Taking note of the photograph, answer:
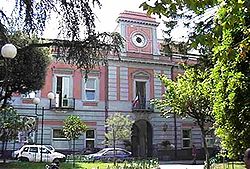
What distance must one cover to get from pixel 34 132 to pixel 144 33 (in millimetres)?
12447

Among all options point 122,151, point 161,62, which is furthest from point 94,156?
point 161,62

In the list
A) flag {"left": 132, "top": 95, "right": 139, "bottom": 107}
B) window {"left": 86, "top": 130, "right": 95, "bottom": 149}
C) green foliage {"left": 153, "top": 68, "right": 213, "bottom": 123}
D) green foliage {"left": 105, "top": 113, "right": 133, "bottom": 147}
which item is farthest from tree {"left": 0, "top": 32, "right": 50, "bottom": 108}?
flag {"left": 132, "top": 95, "right": 139, "bottom": 107}

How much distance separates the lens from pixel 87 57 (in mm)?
9836

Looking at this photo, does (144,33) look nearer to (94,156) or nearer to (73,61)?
(94,156)

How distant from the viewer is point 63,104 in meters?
31.3

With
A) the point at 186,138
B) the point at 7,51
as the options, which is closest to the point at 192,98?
the point at 7,51

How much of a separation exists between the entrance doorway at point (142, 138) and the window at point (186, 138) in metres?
3.00

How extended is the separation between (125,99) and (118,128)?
14.2 ft

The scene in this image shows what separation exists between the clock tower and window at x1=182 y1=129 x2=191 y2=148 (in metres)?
7.24

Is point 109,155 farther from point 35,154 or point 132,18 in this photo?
point 132,18

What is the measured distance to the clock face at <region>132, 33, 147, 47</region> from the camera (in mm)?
34156

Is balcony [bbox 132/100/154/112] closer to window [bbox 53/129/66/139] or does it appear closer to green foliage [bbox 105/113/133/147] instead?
green foliage [bbox 105/113/133/147]

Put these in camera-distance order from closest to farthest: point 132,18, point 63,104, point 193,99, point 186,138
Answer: point 193,99, point 63,104, point 132,18, point 186,138

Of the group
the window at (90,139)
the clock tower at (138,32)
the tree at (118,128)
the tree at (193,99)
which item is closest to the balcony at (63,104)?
the window at (90,139)
